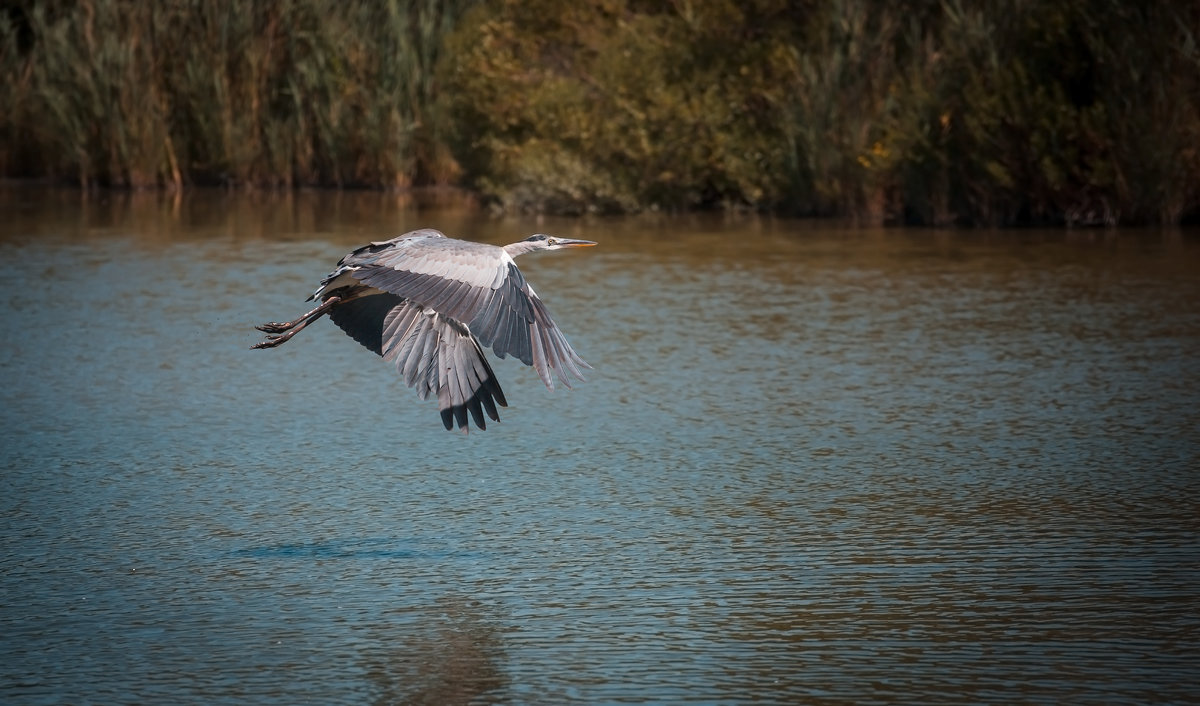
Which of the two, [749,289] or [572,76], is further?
[572,76]

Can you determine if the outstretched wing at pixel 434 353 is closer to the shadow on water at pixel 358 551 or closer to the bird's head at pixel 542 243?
the shadow on water at pixel 358 551

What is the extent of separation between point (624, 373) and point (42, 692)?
14.4 ft

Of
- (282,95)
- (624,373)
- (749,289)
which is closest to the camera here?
(624,373)

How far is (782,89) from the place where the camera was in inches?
634

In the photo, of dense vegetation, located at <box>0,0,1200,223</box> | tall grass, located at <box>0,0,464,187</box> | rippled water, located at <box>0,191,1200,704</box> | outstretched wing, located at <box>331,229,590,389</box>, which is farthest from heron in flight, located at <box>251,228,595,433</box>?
tall grass, located at <box>0,0,464,187</box>

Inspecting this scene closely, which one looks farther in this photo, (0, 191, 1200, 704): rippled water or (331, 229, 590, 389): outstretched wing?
(331, 229, 590, 389): outstretched wing

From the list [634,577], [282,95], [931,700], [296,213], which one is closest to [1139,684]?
[931,700]

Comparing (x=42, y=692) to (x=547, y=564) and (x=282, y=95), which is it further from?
(x=282, y=95)

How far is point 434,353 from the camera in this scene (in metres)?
5.50

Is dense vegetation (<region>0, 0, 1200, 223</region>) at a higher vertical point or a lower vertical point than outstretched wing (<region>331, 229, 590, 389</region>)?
higher

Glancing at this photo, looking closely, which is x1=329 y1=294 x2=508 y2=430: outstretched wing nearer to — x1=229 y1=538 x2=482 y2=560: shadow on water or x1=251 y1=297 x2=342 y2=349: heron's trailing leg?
x1=251 y1=297 x2=342 y2=349: heron's trailing leg

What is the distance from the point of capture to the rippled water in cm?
432

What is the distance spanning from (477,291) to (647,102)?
11234mm

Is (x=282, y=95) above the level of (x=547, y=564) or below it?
above
